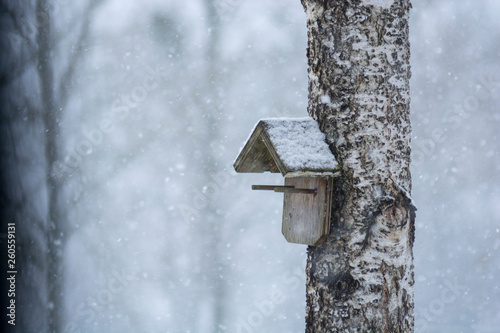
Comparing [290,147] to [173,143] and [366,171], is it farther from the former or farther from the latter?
[173,143]

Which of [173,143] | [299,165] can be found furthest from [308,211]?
[173,143]

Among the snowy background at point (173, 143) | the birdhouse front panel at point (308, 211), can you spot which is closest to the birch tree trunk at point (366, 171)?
the birdhouse front panel at point (308, 211)

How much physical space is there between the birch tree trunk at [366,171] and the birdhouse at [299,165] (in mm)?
40

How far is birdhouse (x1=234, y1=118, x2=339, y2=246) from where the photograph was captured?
1462 millimetres

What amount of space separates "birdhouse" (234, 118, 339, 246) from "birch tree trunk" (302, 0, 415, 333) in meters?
0.04

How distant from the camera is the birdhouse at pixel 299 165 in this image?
146 cm

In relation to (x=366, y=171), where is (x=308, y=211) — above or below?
below

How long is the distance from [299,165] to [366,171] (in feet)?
0.73

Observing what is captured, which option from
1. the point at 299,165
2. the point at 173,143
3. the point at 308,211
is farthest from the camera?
the point at 173,143

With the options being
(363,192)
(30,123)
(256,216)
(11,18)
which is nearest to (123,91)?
(30,123)

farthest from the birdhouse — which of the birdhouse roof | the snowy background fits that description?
the snowy background

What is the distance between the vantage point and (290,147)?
1.50 m

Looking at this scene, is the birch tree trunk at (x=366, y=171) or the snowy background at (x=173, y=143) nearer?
the birch tree trunk at (x=366, y=171)

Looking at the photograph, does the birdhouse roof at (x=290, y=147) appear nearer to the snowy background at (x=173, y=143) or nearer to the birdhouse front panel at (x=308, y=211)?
the birdhouse front panel at (x=308, y=211)
